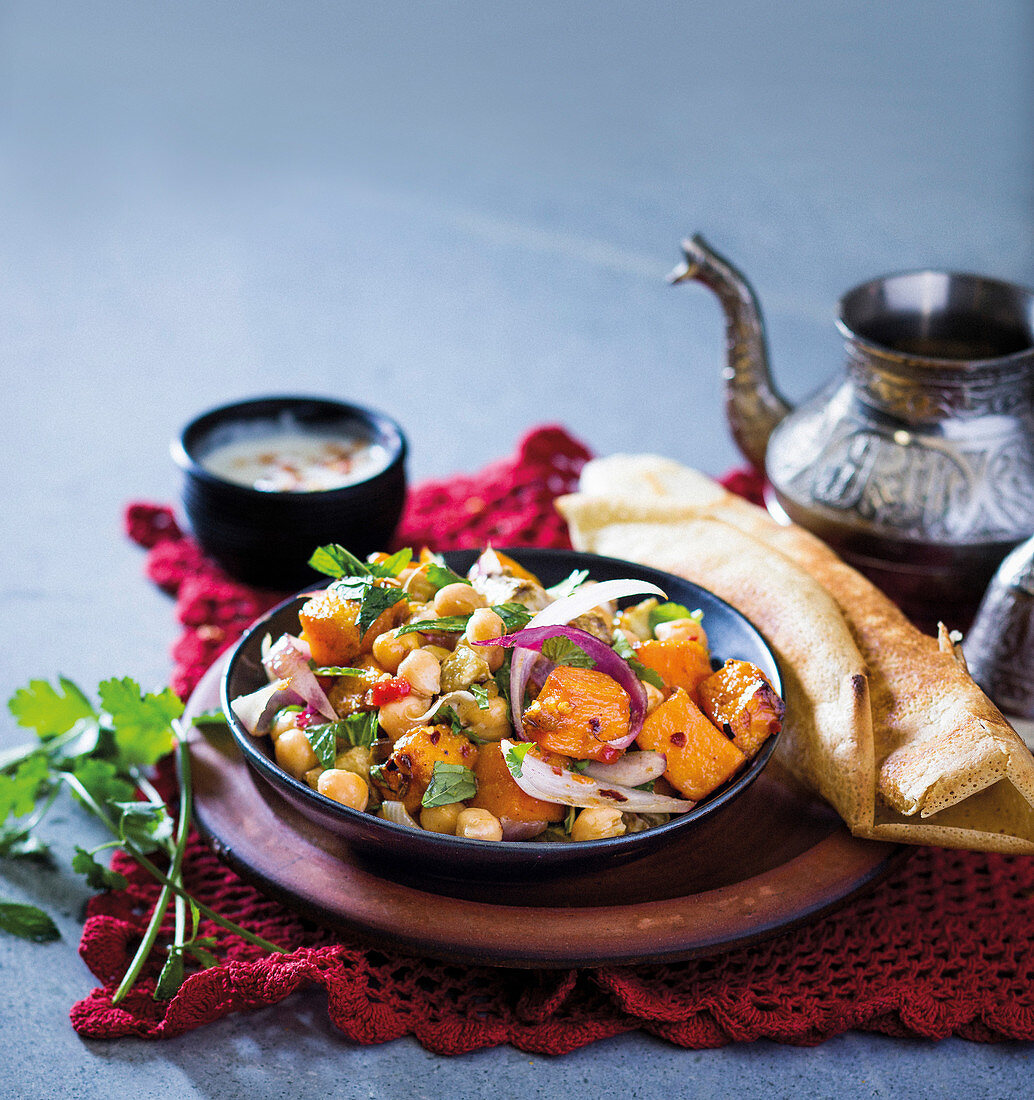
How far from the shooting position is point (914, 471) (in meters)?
2.02

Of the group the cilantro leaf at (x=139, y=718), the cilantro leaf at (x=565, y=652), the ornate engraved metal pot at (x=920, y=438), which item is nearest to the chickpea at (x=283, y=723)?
the cilantro leaf at (x=139, y=718)

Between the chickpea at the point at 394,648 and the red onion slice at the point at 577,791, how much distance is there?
0.63 ft

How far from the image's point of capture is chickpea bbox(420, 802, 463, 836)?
142 cm

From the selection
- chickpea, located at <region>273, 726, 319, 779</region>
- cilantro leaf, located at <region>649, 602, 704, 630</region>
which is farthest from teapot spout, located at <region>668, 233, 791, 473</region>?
chickpea, located at <region>273, 726, 319, 779</region>

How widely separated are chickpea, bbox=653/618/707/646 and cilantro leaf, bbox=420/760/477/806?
1.17 ft

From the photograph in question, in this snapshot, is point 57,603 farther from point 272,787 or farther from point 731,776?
point 731,776

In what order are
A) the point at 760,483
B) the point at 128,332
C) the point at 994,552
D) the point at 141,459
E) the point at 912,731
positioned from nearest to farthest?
the point at 912,731 < the point at 994,552 < the point at 760,483 < the point at 141,459 < the point at 128,332

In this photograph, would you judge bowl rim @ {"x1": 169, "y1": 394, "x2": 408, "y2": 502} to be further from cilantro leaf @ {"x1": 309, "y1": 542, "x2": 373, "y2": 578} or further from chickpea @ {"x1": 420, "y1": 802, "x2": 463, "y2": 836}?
chickpea @ {"x1": 420, "y1": 802, "x2": 463, "y2": 836}

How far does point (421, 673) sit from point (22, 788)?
1.99ft

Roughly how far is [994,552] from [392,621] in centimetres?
101

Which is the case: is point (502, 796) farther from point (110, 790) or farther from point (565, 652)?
point (110, 790)

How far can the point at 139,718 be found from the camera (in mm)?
1708

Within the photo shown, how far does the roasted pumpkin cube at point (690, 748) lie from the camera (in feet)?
4.78

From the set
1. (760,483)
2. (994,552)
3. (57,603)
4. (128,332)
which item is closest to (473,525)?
(760,483)
